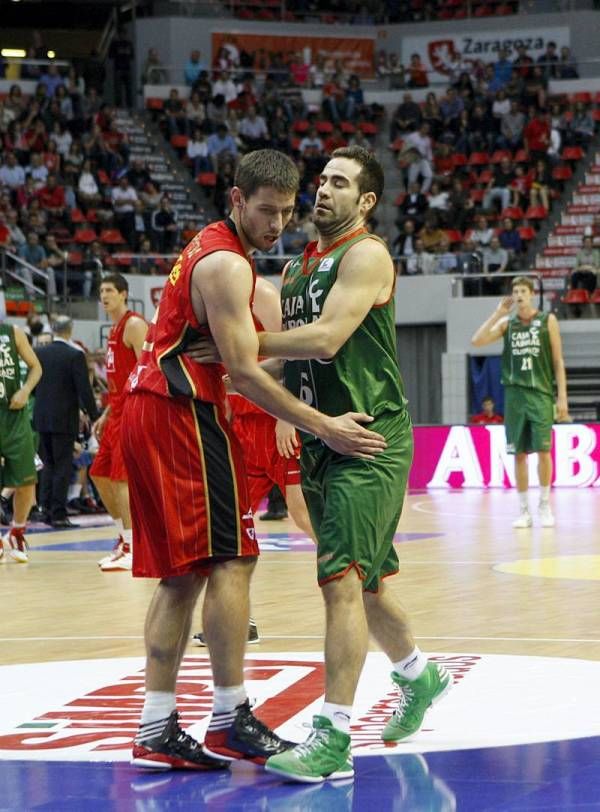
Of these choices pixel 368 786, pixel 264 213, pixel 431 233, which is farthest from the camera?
pixel 431 233

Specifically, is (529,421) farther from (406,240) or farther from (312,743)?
(406,240)

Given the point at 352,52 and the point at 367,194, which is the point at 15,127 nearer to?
the point at 352,52

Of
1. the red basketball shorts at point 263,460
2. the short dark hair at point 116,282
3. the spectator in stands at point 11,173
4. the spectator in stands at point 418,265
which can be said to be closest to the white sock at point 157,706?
the red basketball shorts at point 263,460

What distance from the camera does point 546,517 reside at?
1385 centimetres

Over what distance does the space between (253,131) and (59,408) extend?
14.8 meters

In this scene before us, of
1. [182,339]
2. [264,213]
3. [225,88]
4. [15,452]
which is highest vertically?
[225,88]

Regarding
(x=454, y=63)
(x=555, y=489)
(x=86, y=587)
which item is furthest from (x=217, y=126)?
(x=86, y=587)

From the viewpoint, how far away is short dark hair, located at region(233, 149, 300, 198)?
477 centimetres

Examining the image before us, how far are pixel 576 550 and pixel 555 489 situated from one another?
792 centimetres

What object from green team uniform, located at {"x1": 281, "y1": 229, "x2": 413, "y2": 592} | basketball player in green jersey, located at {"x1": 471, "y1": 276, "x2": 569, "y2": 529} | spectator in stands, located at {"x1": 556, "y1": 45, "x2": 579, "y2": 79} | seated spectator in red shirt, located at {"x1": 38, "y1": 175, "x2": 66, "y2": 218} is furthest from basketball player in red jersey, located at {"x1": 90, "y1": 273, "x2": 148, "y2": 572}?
spectator in stands, located at {"x1": 556, "y1": 45, "x2": 579, "y2": 79}

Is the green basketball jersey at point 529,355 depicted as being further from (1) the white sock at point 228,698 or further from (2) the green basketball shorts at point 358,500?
(1) the white sock at point 228,698

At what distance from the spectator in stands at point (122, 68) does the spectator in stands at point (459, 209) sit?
687 centimetres

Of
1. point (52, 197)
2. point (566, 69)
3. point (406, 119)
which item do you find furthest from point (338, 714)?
point (566, 69)

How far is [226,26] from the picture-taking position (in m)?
31.6
